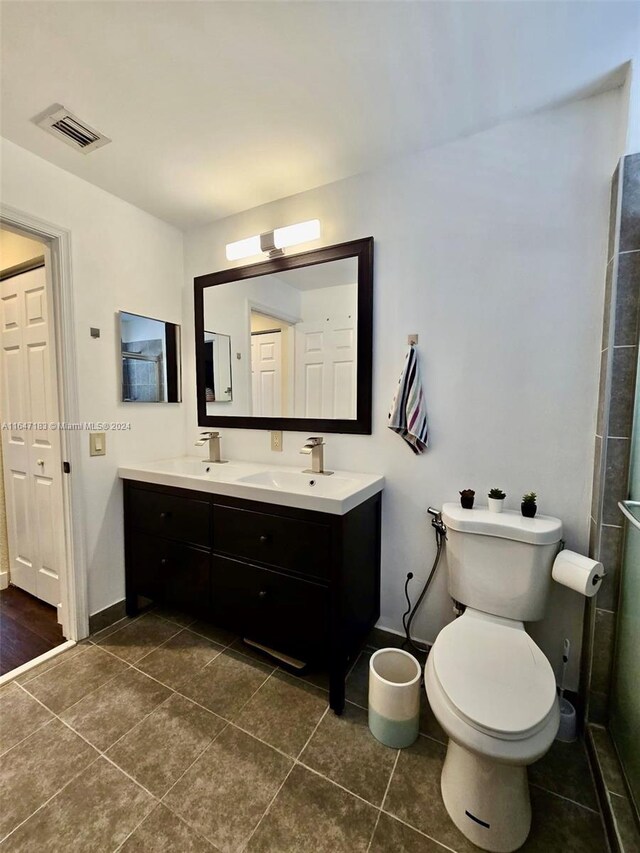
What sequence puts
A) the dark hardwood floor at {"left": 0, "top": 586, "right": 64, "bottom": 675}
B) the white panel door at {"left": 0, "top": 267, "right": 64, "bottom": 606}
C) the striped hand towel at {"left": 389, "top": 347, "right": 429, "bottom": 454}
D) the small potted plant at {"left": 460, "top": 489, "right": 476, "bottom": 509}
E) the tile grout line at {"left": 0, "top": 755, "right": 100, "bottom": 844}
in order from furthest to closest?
the white panel door at {"left": 0, "top": 267, "right": 64, "bottom": 606}, the dark hardwood floor at {"left": 0, "top": 586, "right": 64, "bottom": 675}, the striped hand towel at {"left": 389, "top": 347, "right": 429, "bottom": 454}, the small potted plant at {"left": 460, "top": 489, "right": 476, "bottom": 509}, the tile grout line at {"left": 0, "top": 755, "right": 100, "bottom": 844}

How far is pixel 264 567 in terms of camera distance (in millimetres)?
1550

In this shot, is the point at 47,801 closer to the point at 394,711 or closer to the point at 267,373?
the point at 394,711

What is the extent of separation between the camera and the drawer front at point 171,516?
1.72m

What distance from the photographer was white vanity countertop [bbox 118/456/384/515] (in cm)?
142

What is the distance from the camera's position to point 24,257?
6.71 feet

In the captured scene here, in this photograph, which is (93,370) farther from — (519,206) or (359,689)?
(519,206)

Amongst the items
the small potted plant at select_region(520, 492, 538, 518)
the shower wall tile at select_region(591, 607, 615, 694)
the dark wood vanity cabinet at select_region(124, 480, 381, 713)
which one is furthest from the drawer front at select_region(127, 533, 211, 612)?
the shower wall tile at select_region(591, 607, 615, 694)

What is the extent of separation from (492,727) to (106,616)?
1935 millimetres

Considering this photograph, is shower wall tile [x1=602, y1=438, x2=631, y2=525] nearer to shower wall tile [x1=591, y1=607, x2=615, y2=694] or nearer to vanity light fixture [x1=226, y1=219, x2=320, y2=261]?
shower wall tile [x1=591, y1=607, x2=615, y2=694]

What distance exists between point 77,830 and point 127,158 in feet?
8.26

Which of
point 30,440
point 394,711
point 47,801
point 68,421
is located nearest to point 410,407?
point 394,711

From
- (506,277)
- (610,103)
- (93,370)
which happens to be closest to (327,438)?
(506,277)

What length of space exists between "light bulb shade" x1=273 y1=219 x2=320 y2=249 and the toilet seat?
6.17 ft

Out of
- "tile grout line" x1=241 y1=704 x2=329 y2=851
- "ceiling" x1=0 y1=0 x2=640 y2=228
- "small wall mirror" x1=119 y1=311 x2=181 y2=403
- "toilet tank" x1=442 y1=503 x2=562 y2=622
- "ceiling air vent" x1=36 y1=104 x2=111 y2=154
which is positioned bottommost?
"tile grout line" x1=241 y1=704 x2=329 y2=851
